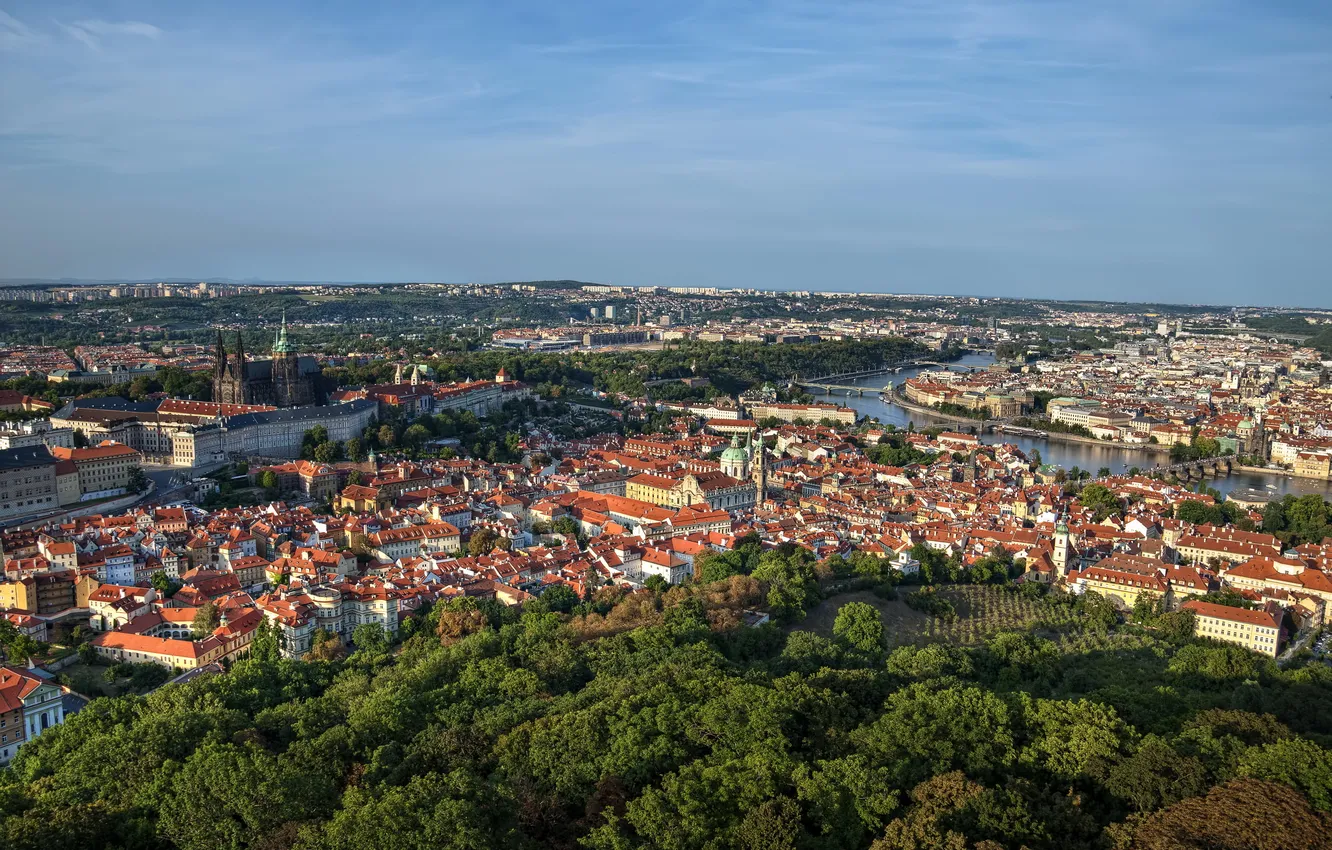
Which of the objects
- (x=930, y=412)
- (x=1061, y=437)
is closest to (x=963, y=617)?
(x=1061, y=437)

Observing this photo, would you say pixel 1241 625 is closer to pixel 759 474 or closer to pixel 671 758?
pixel 671 758

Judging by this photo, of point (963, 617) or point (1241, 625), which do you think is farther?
point (963, 617)

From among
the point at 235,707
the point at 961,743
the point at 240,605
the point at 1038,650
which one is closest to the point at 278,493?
the point at 240,605

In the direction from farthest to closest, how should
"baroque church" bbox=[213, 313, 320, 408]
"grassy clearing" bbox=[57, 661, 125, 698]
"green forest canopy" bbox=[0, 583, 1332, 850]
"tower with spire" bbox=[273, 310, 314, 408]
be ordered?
"tower with spire" bbox=[273, 310, 314, 408]
"baroque church" bbox=[213, 313, 320, 408]
"grassy clearing" bbox=[57, 661, 125, 698]
"green forest canopy" bbox=[0, 583, 1332, 850]

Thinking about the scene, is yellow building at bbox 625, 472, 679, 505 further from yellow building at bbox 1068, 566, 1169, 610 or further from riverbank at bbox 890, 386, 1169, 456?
riverbank at bbox 890, 386, 1169, 456

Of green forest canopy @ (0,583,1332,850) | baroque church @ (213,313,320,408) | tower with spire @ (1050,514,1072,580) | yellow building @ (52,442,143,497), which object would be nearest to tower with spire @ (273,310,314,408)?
baroque church @ (213,313,320,408)

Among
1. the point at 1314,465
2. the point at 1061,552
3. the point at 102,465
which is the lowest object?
the point at 1314,465

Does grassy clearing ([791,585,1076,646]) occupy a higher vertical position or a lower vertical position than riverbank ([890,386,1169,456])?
higher
